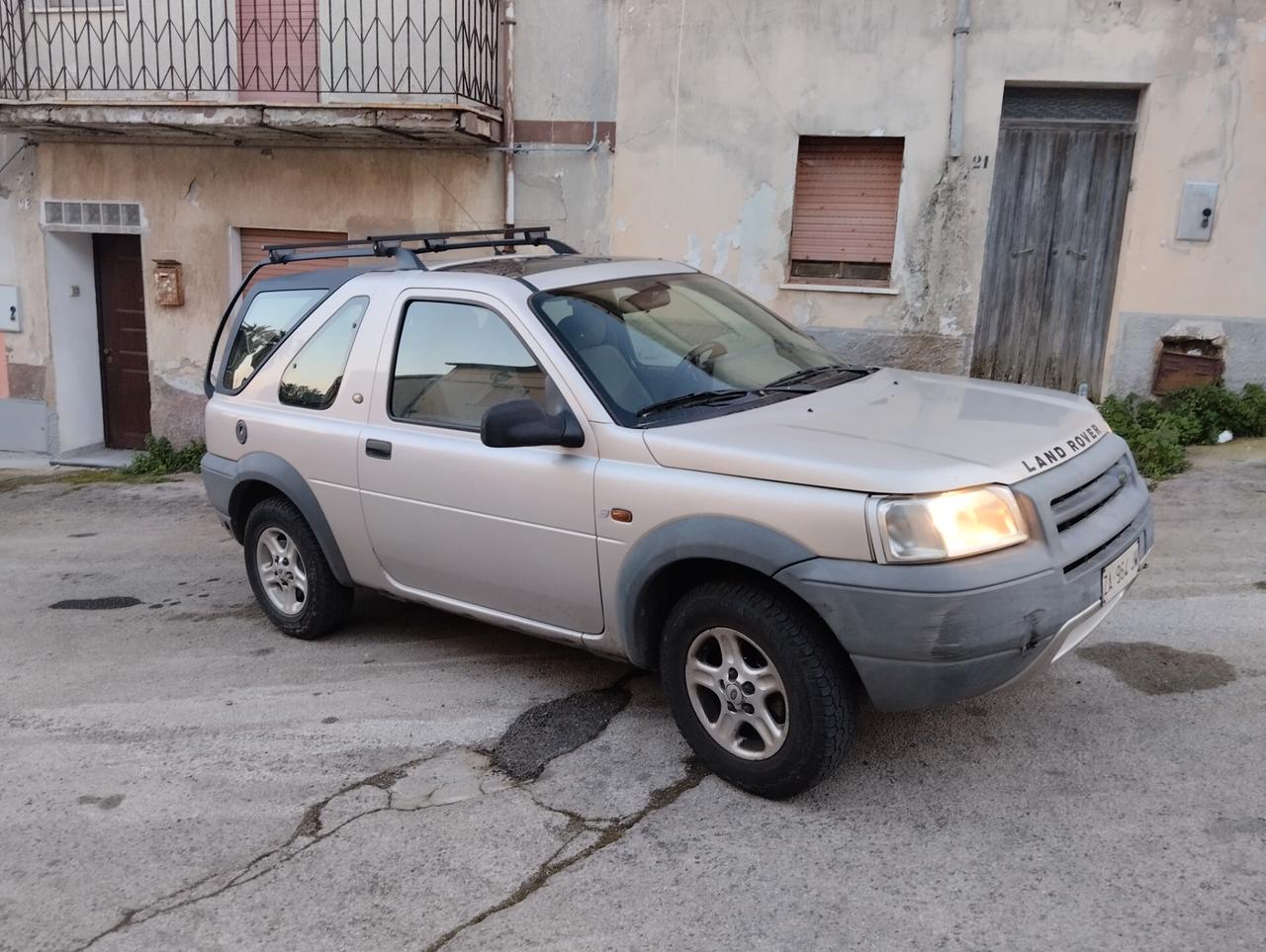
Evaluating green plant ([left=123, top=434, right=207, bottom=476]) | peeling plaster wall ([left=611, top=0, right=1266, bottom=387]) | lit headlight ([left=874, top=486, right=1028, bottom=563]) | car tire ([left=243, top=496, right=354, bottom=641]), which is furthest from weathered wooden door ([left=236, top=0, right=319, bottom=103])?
lit headlight ([left=874, top=486, right=1028, bottom=563])

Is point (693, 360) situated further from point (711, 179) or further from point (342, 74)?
point (342, 74)

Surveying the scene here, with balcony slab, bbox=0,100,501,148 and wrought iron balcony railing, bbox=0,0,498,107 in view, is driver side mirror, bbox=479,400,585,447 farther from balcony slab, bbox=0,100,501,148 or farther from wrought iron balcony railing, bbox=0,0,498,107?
wrought iron balcony railing, bbox=0,0,498,107

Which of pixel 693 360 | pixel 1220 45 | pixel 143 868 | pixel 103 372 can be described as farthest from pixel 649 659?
pixel 103 372

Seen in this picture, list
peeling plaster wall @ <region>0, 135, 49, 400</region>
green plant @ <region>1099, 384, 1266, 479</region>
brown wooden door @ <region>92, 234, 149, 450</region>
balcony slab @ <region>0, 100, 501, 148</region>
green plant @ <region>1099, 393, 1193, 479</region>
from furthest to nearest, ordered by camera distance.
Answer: brown wooden door @ <region>92, 234, 149, 450</region>
peeling plaster wall @ <region>0, 135, 49, 400</region>
balcony slab @ <region>0, 100, 501, 148</region>
green plant @ <region>1099, 384, 1266, 479</region>
green plant @ <region>1099, 393, 1193, 479</region>

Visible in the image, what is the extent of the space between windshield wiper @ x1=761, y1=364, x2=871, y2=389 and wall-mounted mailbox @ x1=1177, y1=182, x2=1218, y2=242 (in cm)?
533

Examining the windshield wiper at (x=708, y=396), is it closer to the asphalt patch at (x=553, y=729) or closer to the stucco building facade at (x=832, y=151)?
the asphalt patch at (x=553, y=729)

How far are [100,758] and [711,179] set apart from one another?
22.3 feet

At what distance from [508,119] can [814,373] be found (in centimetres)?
619

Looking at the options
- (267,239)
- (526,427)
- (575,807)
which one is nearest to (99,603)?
(526,427)

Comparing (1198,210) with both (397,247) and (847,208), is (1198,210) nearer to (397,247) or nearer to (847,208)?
(847,208)

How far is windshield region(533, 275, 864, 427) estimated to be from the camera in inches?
158

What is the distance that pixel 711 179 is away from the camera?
9.26 m

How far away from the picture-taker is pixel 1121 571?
3643 millimetres

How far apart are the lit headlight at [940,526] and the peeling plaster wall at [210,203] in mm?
7350
